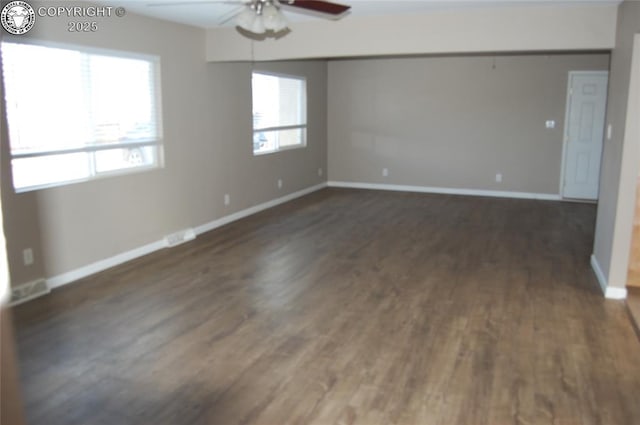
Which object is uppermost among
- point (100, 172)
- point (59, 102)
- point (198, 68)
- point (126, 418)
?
point (198, 68)

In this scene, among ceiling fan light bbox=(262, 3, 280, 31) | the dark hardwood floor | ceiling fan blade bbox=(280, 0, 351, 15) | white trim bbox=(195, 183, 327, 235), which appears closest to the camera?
the dark hardwood floor

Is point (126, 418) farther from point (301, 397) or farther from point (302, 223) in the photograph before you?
point (302, 223)

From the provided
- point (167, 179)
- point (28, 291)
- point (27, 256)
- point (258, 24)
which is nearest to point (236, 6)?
point (258, 24)

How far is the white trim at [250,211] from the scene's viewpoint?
21.0 ft

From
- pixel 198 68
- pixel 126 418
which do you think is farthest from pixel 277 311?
pixel 198 68

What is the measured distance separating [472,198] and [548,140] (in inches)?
58.2

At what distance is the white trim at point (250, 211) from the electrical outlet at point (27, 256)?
2193 mm

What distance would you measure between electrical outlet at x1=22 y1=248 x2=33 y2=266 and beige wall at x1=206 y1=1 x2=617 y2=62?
3041mm

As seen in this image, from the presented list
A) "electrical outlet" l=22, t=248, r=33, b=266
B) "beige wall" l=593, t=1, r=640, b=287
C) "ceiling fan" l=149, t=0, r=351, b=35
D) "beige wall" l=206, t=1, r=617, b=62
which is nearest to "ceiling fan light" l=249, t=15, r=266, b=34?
"ceiling fan" l=149, t=0, r=351, b=35

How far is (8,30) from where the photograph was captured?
387cm

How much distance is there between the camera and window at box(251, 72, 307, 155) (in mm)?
7387

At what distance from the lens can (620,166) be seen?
408cm

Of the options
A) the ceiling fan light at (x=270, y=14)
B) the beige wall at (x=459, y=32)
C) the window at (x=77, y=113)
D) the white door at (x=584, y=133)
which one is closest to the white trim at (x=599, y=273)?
the beige wall at (x=459, y=32)

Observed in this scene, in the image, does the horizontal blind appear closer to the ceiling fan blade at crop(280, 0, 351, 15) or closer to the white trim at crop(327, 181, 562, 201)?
the ceiling fan blade at crop(280, 0, 351, 15)
